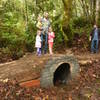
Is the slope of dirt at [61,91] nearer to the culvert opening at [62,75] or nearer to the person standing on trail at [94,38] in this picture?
the culvert opening at [62,75]

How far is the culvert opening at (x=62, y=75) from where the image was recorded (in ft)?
28.9

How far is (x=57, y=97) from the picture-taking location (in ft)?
24.5

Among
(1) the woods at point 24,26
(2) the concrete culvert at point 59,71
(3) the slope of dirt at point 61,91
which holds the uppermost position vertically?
(1) the woods at point 24,26

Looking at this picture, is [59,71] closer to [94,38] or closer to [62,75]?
[62,75]

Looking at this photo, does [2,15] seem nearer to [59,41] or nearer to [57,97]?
[59,41]

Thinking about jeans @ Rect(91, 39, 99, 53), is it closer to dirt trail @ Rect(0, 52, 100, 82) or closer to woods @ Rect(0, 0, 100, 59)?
woods @ Rect(0, 0, 100, 59)

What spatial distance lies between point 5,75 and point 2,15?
7784 mm

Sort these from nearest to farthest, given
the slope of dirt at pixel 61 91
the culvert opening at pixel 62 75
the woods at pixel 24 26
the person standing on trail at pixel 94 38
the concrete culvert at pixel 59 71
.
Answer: the slope of dirt at pixel 61 91
the concrete culvert at pixel 59 71
the culvert opening at pixel 62 75
the person standing on trail at pixel 94 38
the woods at pixel 24 26

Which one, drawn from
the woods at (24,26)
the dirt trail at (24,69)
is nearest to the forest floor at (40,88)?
the dirt trail at (24,69)

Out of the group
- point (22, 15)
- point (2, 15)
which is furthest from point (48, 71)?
point (22, 15)

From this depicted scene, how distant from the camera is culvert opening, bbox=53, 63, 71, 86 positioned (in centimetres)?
880

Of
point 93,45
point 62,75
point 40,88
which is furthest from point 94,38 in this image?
point 40,88

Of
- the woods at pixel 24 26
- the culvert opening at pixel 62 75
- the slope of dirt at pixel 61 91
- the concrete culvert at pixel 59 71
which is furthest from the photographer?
the woods at pixel 24 26

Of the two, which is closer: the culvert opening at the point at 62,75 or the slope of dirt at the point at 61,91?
the slope of dirt at the point at 61,91
